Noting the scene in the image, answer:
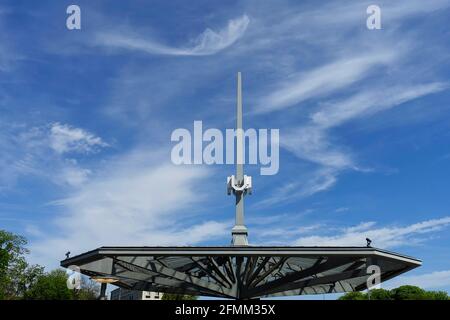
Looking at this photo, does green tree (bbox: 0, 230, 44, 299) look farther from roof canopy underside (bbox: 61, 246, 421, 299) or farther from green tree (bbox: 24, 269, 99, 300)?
roof canopy underside (bbox: 61, 246, 421, 299)

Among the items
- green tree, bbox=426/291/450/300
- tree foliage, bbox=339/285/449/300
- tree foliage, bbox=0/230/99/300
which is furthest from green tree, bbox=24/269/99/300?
green tree, bbox=426/291/450/300

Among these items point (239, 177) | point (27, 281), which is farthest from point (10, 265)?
point (239, 177)

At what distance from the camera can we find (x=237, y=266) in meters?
35.7

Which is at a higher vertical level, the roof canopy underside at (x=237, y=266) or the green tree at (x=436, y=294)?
the green tree at (x=436, y=294)

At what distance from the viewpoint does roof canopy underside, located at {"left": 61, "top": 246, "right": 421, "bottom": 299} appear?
2753cm

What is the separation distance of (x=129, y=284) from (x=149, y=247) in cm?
1679

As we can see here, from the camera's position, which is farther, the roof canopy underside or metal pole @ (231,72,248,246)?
metal pole @ (231,72,248,246)

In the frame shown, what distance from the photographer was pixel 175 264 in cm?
3891

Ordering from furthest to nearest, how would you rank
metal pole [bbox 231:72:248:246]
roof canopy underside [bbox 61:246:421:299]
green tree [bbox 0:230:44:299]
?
green tree [bbox 0:230:44:299] < metal pole [bbox 231:72:248:246] < roof canopy underside [bbox 61:246:421:299]

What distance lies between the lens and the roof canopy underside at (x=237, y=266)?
27531 mm

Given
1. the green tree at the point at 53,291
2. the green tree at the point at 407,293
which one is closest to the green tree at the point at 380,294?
the green tree at the point at 407,293

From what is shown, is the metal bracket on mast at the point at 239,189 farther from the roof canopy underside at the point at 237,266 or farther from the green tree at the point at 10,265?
the green tree at the point at 10,265
